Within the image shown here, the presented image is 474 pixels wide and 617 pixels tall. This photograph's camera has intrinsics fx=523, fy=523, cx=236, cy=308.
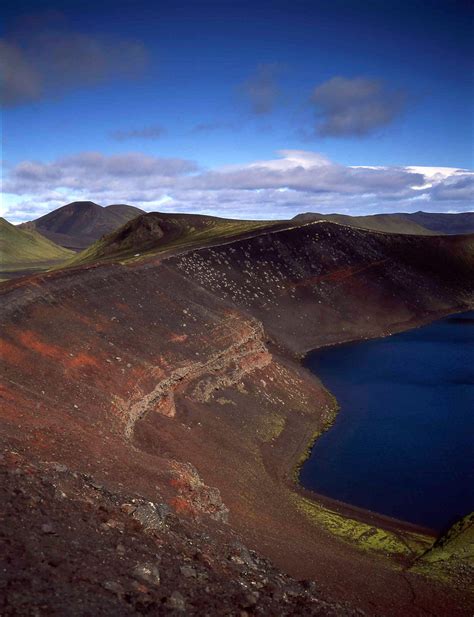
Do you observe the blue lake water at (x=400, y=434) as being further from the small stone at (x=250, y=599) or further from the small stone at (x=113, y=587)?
the small stone at (x=113, y=587)

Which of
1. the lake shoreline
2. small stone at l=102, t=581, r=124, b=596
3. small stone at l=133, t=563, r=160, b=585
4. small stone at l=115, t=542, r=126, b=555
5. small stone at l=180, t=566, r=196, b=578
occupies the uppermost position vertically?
small stone at l=102, t=581, r=124, b=596

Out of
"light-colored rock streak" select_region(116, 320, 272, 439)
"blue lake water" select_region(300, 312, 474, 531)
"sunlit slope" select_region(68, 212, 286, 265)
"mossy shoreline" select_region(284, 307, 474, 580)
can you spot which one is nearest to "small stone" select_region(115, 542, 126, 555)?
"mossy shoreline" select_region(284, 307, 474, 580)

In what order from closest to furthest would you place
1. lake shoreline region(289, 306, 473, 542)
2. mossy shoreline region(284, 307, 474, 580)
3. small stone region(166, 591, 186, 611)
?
1. small stone region(166, 591, 186, 611)
2. mossy shoreline region(284, 307, 474, 580)
3. lake shoreline region(289, 306, 473, 542)

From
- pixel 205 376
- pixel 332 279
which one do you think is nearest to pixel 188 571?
pixel 205 376

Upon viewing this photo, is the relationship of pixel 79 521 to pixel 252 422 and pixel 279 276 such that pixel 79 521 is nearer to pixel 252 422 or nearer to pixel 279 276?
pixel 252 422

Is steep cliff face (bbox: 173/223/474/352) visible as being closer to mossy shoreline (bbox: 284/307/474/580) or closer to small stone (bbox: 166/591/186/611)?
mossy shoreline (bbox: 284/307/474/580)

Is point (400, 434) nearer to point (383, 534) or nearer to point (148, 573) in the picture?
point (383, 534)
